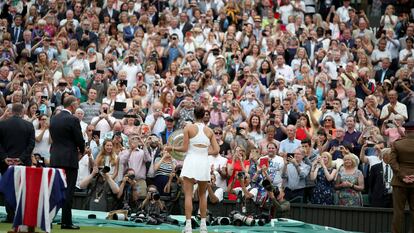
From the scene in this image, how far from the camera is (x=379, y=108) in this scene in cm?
2455

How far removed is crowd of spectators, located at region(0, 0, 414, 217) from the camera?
20.5m

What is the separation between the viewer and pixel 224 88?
82.7 feet

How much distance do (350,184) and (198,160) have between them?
5260mm

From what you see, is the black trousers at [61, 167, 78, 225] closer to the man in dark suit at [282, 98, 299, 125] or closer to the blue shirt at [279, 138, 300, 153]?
the blue shirt at [279, 138, 300, 153]

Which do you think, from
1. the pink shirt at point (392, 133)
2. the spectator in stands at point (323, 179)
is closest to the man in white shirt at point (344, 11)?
the pink shirt at point (392, 133)

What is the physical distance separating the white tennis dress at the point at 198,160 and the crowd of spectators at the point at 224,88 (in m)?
2.85

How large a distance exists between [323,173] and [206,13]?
9.58 meters

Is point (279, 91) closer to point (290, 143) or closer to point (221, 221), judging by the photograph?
point (290, 143)

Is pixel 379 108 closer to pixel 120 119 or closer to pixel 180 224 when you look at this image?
pixel 120 119

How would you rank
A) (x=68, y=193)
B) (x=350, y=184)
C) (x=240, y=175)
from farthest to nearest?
(x=350, y=184), (x=240, y=175), (x=68, y=193)

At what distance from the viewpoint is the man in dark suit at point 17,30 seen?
2834cm

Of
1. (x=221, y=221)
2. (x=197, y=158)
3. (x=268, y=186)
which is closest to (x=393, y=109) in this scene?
(x=268, y=186)

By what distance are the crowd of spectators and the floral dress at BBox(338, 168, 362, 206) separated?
2cm

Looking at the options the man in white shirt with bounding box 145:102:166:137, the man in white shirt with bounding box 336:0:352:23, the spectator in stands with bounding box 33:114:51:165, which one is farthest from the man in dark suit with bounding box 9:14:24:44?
the man in white shirt with bounding box 336:0:352:23
